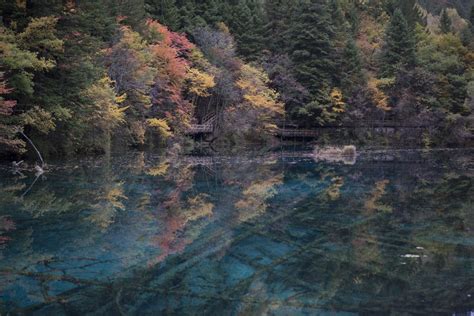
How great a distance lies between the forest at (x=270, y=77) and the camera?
3011 centimetres

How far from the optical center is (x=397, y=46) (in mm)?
45031

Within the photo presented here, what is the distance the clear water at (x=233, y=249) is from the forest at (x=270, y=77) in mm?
13370

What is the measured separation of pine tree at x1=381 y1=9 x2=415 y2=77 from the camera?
44.7 metres

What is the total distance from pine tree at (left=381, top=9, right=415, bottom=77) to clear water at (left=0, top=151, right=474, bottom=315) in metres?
32.1

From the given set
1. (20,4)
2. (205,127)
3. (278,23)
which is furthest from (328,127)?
(20,4)

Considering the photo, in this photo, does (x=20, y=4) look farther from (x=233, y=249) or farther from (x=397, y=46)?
(x=397, y=46)

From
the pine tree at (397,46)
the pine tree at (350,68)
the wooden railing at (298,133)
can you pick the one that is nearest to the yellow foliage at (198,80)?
the wooden railing at (298,133)

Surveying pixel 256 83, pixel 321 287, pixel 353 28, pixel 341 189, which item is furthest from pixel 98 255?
pixel 353 28

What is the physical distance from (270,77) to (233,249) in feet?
122

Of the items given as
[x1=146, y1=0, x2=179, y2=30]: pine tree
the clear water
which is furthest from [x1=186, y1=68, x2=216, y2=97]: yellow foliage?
the clear water

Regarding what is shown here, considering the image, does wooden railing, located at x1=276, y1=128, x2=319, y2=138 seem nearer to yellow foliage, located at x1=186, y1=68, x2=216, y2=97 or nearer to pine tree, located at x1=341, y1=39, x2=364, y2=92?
pine tree, located at x1=341, y1=39, x2=364, y2=92

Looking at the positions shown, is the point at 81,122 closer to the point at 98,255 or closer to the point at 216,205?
the point at 216,205

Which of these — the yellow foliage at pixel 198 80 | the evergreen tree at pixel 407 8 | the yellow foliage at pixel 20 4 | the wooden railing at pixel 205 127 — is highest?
the evergreen tree at pixel 407 8

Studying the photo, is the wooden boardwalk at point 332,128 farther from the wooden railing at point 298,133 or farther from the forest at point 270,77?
the forest at point 270,77
